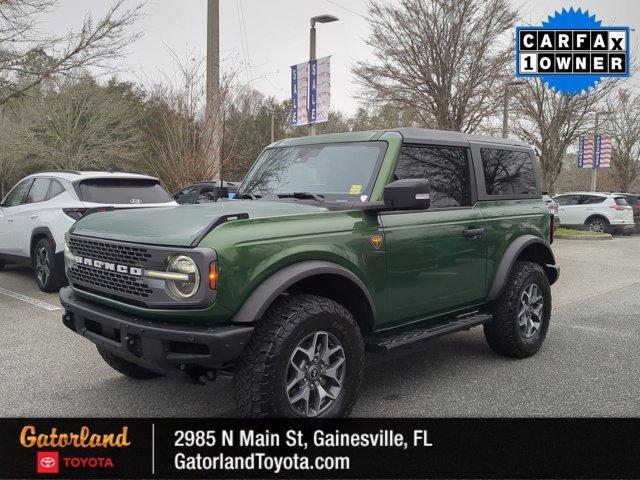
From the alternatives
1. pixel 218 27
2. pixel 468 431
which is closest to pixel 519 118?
pixel 218 27

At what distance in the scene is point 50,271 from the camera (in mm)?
7746

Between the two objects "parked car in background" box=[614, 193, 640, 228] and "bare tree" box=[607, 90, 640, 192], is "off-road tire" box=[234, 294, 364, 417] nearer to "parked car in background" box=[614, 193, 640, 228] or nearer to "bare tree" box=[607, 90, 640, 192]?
"parked car in background" box=[614, 193, 640, 228]

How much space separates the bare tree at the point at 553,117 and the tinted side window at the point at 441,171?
1772 centimetres

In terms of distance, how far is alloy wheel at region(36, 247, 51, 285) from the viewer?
7828 mm

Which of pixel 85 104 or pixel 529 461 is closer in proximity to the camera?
pixel 529 461

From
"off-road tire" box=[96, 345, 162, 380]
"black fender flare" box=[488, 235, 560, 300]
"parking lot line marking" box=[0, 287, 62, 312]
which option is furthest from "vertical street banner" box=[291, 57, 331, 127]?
"off-road tire" box=[96, 345, 162, 380]

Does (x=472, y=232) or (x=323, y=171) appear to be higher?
(x=323, y=171)

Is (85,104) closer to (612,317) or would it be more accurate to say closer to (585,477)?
(612,317)

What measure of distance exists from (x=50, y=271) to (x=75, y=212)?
2.97 feet

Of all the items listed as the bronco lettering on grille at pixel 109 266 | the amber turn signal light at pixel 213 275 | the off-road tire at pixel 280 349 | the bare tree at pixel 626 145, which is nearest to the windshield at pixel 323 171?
the off-road tire at pixel 280 349

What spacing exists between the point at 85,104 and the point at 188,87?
18.6 meters

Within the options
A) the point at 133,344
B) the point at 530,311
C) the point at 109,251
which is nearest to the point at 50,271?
the point at 109,251

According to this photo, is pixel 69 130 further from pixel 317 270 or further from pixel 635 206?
pixel 317 270

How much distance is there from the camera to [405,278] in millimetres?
4020
